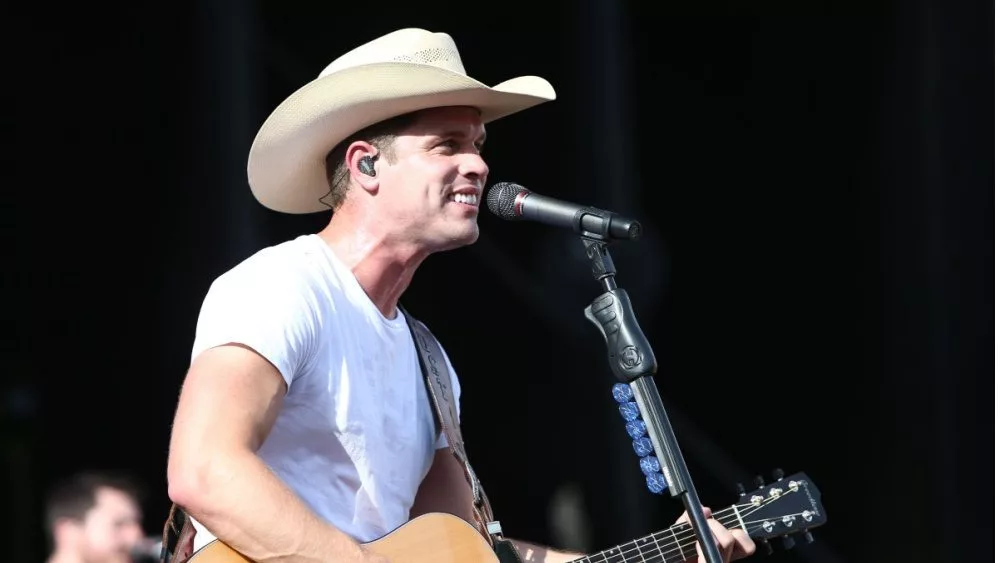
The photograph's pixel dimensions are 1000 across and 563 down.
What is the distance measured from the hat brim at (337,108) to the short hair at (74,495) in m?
1.59

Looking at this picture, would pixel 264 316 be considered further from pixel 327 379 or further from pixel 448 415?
pixel 448 415

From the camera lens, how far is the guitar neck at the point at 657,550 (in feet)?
8.71

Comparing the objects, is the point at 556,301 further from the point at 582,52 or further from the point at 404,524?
the point at 404,524

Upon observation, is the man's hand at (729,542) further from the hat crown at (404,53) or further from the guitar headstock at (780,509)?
the hat crown at (404,53)

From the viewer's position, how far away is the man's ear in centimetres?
274

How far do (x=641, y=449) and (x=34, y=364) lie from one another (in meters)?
2.46

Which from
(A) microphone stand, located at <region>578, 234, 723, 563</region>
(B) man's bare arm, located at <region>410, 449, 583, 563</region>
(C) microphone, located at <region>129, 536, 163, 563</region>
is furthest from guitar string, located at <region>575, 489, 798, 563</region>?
(C) microphone, located at <region>129, 536, 163, 563</region>

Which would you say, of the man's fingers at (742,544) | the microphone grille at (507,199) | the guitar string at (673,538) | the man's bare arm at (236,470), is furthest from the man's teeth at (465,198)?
the man's fingers at (742,544)

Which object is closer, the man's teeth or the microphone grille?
the microphone grille

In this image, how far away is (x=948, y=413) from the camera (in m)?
5.13

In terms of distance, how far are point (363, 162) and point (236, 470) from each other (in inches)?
33.3

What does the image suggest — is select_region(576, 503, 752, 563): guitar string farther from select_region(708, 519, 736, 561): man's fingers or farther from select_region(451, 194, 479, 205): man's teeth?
select_region(451, 194, 479, 205): man's teeth

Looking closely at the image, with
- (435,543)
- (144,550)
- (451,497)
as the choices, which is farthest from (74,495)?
(435,543)

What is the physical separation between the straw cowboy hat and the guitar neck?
982 millimetres
